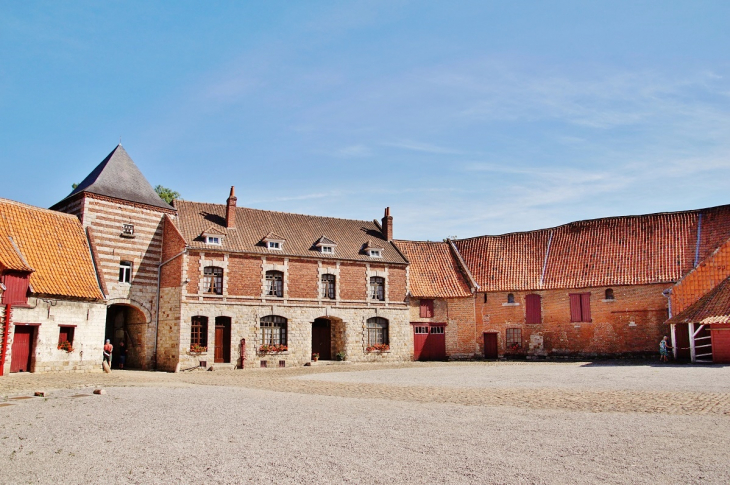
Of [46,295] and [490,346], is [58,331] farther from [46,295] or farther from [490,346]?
[490,346]

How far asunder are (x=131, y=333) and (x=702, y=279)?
81.3ft

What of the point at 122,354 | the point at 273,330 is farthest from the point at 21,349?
the point at 273,330

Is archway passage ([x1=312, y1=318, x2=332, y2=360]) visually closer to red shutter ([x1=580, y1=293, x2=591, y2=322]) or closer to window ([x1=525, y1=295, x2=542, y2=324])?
window ([x1=525, y1=295, x2=542, y2=324])

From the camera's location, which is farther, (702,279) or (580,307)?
(580,307)

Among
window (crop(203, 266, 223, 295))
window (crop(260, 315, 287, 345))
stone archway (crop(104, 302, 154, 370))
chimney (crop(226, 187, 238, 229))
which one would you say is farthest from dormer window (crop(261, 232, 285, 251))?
stone archway (crop(104, 302, 154, 370))

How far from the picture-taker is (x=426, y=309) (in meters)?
31.3

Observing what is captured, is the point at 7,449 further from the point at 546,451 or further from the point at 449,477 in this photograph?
the point at 546,451

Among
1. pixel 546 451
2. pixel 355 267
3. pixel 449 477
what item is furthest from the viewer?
pixel 355 267

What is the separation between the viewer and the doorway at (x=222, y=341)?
25.6 m

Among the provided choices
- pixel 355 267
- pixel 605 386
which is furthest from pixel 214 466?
pixel 355 267

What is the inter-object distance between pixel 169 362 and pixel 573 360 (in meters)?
18.2

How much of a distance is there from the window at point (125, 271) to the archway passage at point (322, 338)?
8856 mm

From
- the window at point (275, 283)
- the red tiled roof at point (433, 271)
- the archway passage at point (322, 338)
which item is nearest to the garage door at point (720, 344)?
the red tiled roof at point (433, 271)

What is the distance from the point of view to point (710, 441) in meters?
8.10
